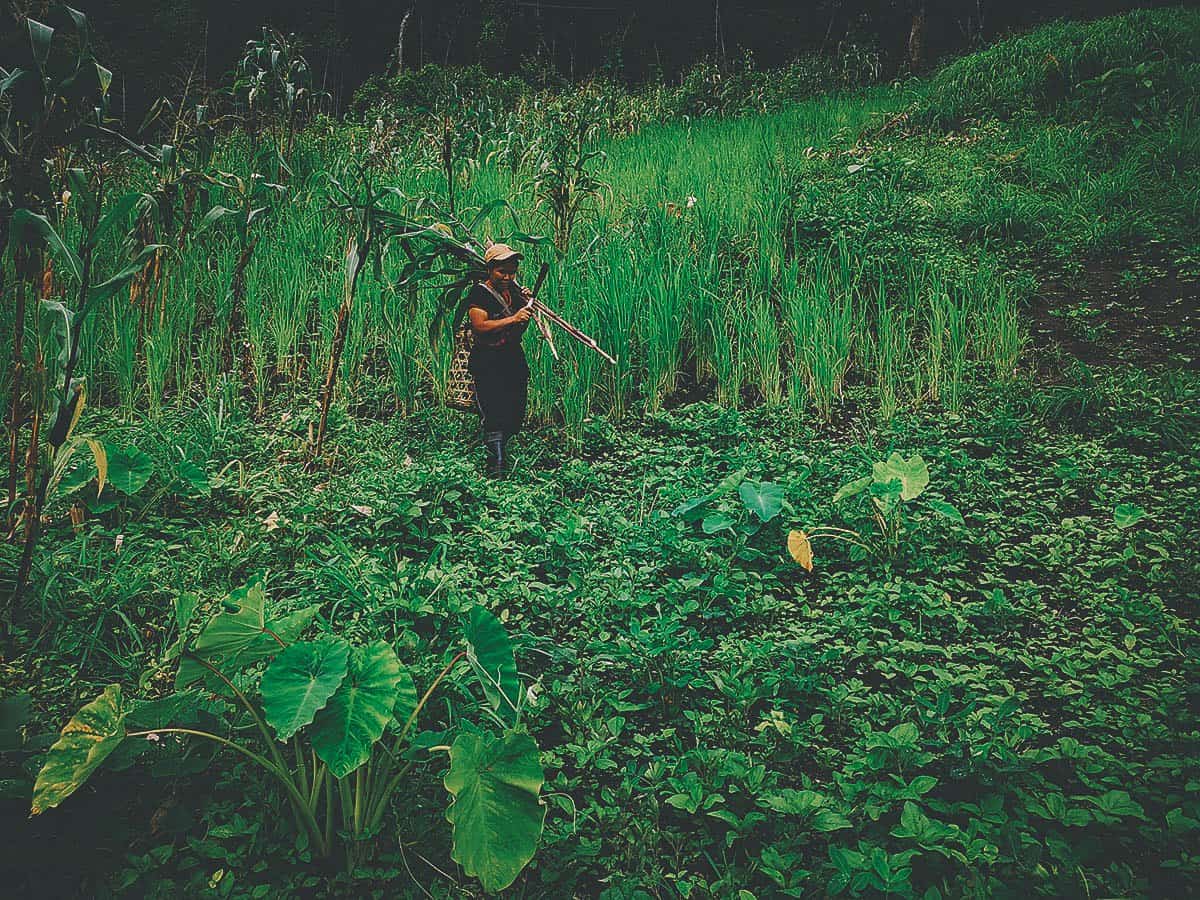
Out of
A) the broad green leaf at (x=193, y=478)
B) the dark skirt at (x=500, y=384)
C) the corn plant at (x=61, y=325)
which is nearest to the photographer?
the corn plant at (x=61, y=325)

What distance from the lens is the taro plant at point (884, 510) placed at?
228 centimetres

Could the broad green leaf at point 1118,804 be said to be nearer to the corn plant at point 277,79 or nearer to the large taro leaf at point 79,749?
the large taro leaf at point 79,749

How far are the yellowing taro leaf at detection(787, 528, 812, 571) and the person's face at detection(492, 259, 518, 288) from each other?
4.44ft

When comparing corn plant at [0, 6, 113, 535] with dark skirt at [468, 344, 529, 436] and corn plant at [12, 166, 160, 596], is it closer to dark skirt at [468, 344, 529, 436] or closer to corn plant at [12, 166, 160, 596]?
corn plant at [12, 166, 160, 596]

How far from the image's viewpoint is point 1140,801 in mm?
1432

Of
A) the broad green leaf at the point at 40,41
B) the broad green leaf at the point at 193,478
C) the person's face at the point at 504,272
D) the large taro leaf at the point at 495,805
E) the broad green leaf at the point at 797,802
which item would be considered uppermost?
the broad green leaf at the point at 40,41

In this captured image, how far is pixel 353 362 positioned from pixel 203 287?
3.66ft

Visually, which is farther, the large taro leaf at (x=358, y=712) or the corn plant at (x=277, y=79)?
the corn plant at (x=277, y=79)

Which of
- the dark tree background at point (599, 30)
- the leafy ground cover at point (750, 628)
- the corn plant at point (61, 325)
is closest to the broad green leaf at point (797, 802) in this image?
the leafy ground cover at point (750, 628)

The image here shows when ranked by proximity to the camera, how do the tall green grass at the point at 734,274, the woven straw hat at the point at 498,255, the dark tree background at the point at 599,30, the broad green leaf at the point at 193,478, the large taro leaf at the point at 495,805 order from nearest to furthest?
the large taro leaf at the point at 495,805
the broad green leaf at the point at 193,478
the woven straw hat at the point at 498,255
the tall green grass at the point at 734,274
the dark tree background at the point at 599,30

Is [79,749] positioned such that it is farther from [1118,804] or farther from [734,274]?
[734,274]

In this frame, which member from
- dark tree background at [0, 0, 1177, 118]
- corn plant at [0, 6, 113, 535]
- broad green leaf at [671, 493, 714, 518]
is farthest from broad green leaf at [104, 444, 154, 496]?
dark tree background at [0, 0, 1177, 118]

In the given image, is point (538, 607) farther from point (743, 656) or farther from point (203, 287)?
point (203, 287)

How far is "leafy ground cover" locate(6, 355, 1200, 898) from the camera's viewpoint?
1.37 meters
